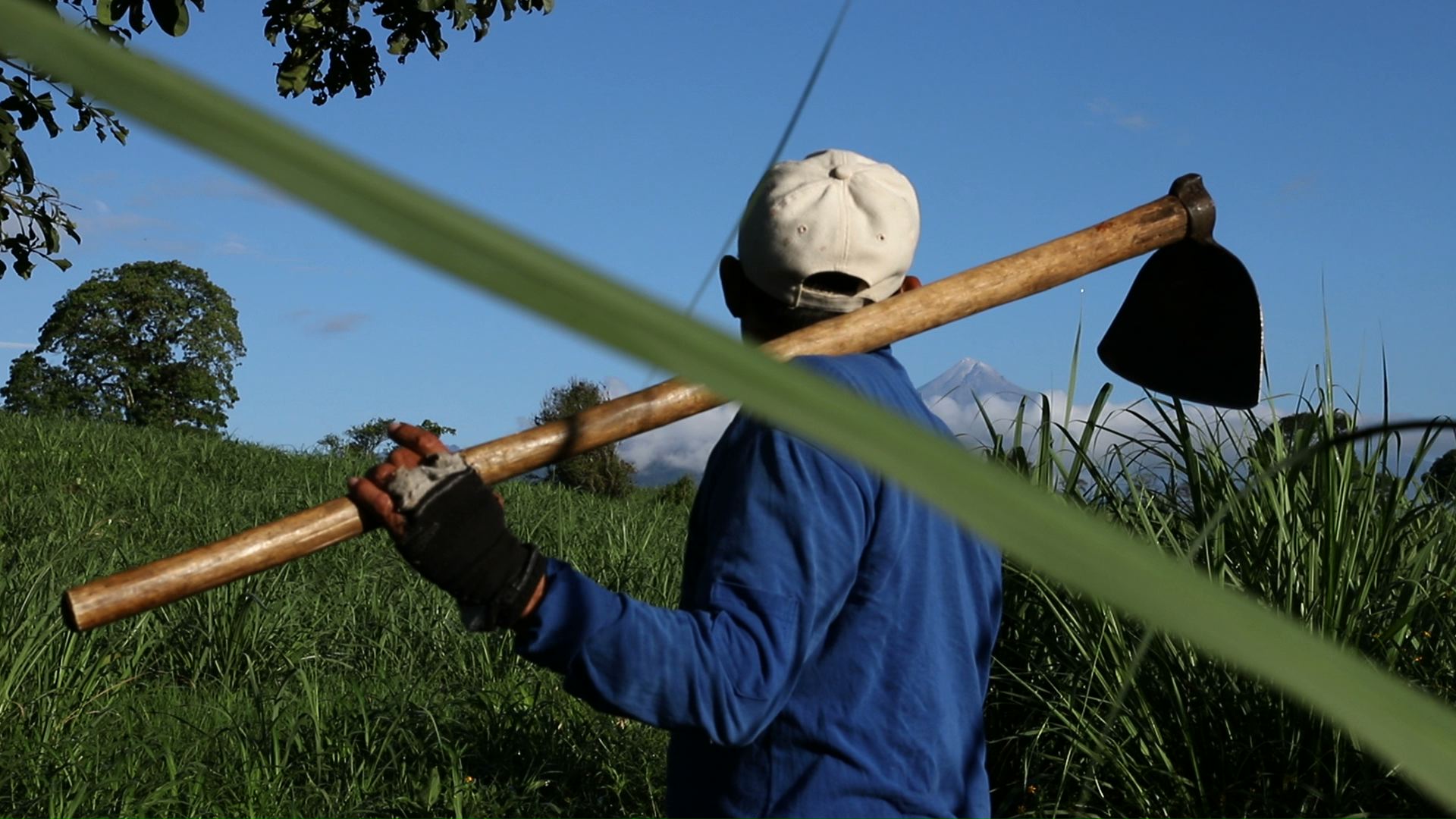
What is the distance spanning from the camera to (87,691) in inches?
175

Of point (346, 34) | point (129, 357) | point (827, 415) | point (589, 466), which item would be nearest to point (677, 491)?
point (589, 466)

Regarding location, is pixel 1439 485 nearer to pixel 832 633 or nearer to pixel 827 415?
pixel 832 633

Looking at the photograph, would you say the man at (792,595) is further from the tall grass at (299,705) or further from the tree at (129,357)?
the tree at (129,357)

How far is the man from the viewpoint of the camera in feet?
5.57

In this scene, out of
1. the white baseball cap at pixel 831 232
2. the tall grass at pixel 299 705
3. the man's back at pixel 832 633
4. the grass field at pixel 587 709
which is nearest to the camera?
the man's back at pixel 832 633

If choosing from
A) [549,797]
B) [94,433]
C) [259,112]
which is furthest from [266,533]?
[94,433]

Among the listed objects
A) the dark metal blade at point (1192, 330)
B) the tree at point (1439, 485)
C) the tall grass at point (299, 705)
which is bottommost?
the tall grass at point (299, 705)

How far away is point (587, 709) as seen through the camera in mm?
4777

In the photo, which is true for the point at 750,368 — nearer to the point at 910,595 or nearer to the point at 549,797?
the point at 910,595

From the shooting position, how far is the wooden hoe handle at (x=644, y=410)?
1.74 meters

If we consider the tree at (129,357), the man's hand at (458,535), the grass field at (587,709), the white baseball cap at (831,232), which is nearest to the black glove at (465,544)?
the man's hand at (458,535)

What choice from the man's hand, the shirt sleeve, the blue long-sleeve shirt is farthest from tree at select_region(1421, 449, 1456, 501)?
the man's hand

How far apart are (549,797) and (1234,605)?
4118 millimetres

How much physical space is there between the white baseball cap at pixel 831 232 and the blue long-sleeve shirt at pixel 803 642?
0.14m
